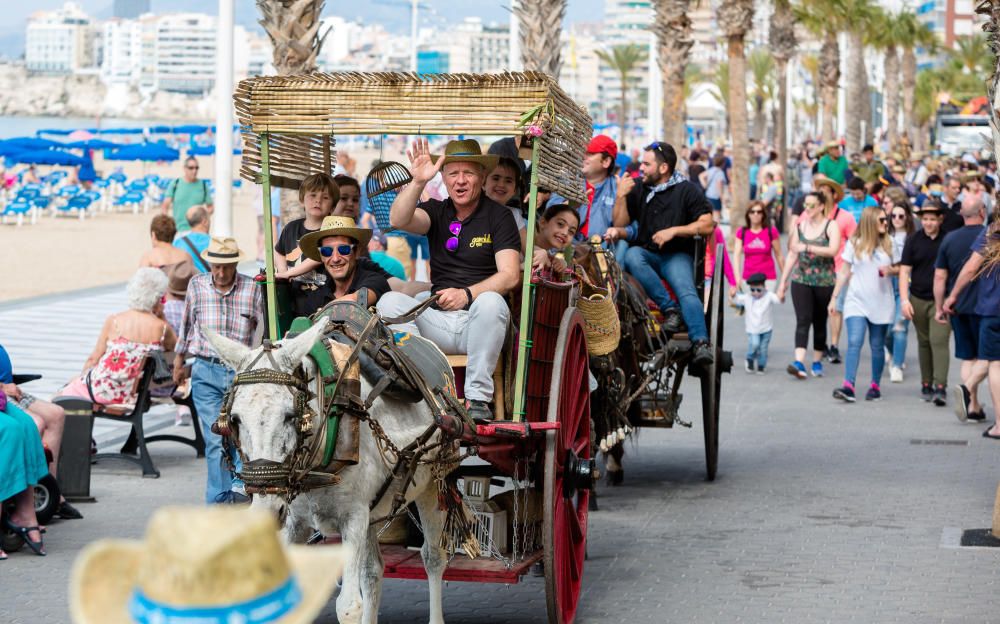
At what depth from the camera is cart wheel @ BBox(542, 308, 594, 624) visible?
7203mm

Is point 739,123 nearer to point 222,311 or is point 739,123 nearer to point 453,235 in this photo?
point 222,311

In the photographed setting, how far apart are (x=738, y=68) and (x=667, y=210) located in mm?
22219

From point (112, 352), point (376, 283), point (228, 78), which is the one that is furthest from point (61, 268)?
point (376, 283)

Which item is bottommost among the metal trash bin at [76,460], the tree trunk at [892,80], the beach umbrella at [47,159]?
the metal trash bin at [76,460]

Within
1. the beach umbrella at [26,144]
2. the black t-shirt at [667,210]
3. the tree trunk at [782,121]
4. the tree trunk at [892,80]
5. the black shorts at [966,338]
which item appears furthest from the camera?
the tree trunk at [892,80]

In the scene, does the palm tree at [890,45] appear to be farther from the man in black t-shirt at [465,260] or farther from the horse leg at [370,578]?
the horse leg at [370,578]

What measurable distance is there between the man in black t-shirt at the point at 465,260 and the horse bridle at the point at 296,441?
1.45 m

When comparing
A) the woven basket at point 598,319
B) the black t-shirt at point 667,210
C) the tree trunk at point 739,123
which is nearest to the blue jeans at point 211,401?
the woven basket at point 598,319

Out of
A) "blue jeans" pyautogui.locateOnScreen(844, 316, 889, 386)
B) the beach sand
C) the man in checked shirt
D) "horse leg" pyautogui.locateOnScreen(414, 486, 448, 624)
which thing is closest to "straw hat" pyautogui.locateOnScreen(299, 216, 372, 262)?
"horse leg" pyautogui.locateOnScreen(414, 486, 448, 624)

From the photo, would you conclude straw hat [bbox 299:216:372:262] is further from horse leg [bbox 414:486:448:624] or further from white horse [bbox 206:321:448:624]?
horse leg [bbox 414:486:448:624]

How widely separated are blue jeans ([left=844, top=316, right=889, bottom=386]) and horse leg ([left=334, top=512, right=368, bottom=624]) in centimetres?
1001

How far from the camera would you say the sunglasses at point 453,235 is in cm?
770

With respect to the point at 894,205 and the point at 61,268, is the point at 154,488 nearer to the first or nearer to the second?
the point at 894,205

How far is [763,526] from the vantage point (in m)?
10.1
